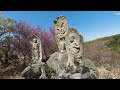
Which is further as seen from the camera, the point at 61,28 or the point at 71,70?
the point at 61,28

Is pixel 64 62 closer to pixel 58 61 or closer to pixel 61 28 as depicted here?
pixel 58 61

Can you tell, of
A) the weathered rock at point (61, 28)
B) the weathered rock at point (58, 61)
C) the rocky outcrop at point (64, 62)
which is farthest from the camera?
the weathered rock at point (61, 28)

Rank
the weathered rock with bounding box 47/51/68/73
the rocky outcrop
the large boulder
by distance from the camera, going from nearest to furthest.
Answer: the large boulder → the rocky outcrop → the weathered rock with bounding box 47/51/68/73

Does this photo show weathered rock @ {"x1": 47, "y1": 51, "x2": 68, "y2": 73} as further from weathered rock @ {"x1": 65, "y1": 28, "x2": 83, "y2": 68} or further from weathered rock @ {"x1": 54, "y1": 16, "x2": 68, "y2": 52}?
weathered rock @ {"x1": 65, "y1": 28, "x2": 83, "y2": 68}

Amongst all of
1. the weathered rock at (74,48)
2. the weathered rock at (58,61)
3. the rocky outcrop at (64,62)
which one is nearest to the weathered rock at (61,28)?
the rocky outcrop at (64,62)

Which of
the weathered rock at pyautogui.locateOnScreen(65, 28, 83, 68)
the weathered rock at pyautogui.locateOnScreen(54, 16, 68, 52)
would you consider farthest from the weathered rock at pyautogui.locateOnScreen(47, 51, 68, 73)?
the weathered rock at pyautogui.locateOnScreen(65, 28, 83, 68)

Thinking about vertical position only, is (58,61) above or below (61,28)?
below

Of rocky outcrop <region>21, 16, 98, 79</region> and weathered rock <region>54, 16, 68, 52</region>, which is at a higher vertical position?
weathered rock <region>54, 16, 68, 52</region>

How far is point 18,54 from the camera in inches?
610

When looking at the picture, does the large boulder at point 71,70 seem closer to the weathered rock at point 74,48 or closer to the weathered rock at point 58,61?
the weathered rock at point 58,61

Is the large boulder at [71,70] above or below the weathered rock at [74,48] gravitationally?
below

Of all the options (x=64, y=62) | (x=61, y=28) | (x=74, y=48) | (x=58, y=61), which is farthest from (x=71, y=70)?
(x=61, y=28)
